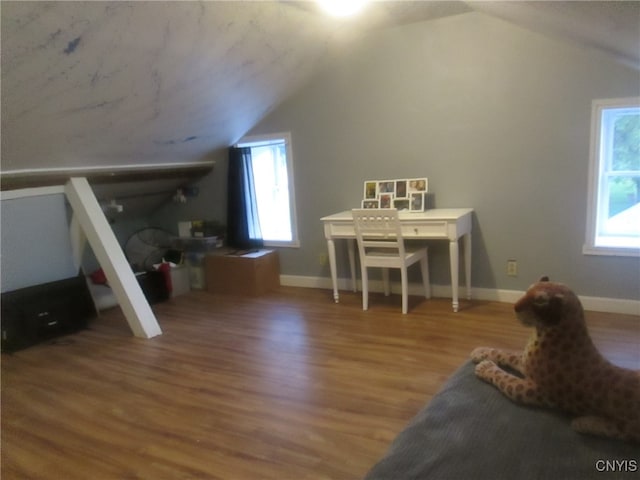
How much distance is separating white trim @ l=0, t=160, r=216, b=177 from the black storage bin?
0.90 m

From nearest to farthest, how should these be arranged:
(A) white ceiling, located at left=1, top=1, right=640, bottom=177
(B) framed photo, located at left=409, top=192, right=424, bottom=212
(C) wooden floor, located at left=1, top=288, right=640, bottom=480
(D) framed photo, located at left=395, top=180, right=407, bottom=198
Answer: (C) wooden floor, located at left=1, top=288, right=640, bottom=480, (A) white ceiling, located at left=1, top=1, right=640, bottom=177, (B) framed photo, located at left=409, top=192, right=424, bottom=212, (D) framed photo, located at left=395, top=180, right=407, bottom=198

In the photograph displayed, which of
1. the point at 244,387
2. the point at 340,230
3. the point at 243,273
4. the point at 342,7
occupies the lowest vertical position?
the point at 244,387

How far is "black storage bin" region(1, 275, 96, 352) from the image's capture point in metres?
3.33

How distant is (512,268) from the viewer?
355 centimetres

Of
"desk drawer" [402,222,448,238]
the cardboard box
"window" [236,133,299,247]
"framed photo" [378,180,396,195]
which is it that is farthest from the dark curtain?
"desk drawer" [402,222,448,238]

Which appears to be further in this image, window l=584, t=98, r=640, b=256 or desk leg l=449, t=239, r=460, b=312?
desk leg l=449, t=239, r=460, b=312

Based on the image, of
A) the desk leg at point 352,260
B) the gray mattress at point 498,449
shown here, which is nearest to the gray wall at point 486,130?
the desk leg at point 352,260

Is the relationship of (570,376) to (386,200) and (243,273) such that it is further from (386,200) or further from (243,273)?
(243,273)

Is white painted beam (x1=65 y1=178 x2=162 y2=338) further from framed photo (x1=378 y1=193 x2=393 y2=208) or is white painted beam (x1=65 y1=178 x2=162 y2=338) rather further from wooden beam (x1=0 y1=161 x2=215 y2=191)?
framed photo (x1=378 y1=193 x2=393 y2=208)

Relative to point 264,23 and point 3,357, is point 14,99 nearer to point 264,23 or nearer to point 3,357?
point 264,23

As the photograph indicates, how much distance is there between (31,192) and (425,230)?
3055 millimetres

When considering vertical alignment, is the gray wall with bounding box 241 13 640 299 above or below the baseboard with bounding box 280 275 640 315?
above

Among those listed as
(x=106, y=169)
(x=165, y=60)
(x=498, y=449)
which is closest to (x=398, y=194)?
(x=165, y=60)

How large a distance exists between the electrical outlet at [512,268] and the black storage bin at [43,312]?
3.45 meters
